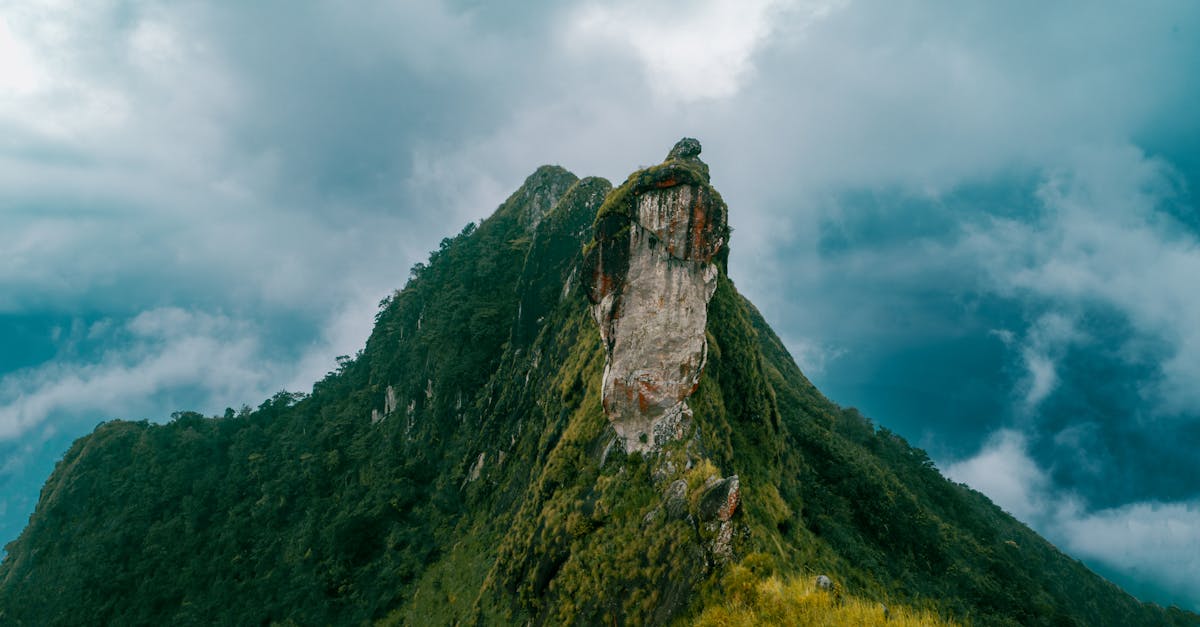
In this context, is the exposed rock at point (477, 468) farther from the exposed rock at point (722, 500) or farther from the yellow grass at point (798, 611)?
the yellow grass at point (798, 611)

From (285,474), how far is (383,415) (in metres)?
12.5

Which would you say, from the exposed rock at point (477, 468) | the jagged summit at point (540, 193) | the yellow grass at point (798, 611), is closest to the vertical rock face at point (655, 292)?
the yellow grass at point (798, 611)

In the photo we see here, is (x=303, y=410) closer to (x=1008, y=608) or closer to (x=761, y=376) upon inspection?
(x=761, y=376)

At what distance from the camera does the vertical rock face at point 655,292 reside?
83.1 ft

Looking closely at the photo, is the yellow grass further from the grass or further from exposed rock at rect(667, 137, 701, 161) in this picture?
exposed rock at rect(667, 137, 701, 161)

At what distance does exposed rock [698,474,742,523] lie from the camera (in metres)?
17.5

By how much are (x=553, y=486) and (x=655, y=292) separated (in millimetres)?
12945

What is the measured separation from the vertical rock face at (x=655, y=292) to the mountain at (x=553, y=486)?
0.42 feet

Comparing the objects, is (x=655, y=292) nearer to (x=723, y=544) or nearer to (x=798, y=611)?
(x=723, y=544)

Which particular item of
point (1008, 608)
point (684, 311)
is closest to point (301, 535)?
point (684, 311)

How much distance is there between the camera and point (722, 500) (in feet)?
58.0

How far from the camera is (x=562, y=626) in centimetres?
2089

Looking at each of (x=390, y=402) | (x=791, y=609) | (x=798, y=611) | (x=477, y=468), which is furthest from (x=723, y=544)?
(x=390, y=402)

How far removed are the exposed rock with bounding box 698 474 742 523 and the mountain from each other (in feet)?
0.36
